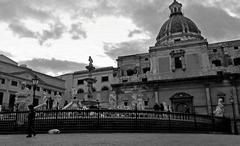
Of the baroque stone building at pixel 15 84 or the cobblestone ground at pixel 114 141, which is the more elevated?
the baroque stone building at pixel 15 84

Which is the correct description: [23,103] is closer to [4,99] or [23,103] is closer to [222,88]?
[4,99]

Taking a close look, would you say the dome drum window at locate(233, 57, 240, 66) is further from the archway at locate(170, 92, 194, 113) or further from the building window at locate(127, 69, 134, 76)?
the building window at locate(127, 69, 134, 76)

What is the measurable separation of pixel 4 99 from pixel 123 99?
21.6 m

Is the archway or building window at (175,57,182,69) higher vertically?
building window at (175,57,182,69)

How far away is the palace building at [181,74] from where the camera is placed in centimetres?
3378

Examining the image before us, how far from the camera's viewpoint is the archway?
34.6m

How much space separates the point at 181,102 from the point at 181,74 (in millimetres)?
5388

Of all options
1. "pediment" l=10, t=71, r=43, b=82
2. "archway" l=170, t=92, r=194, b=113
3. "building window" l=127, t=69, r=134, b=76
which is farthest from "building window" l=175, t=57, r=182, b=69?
"pediment" l=10, t=71, r=43, b=82

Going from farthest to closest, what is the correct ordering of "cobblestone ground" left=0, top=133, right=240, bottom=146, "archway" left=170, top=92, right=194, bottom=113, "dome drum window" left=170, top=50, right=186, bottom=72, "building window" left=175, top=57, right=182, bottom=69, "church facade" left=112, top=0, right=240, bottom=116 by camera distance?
"building window" left=175, top=57, right=182, bottom=69
"dome drum window" left=170, top=50, right=186, bottom=72
"archway" left=170, top=92, right=194, bottom=113
"church facade" left=112, top=0, right=240, bottom=116
"cobblestone ground" left=0, top=133, right=240, bottom=146

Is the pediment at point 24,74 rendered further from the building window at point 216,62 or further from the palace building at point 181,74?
the building window at point 216,62

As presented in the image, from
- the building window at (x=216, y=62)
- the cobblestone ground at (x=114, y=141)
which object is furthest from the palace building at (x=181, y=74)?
the cobblestone ground at (x=114, y=141)

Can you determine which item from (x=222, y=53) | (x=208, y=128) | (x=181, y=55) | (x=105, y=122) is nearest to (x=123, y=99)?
(x=181, y=55)

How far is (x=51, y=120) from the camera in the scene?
43.1 feet

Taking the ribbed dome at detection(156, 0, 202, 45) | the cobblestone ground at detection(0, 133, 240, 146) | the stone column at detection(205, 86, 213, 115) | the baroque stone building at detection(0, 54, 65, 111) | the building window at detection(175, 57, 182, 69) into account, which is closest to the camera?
the cobblestone ground at detection(0, 133, 240, 146)
